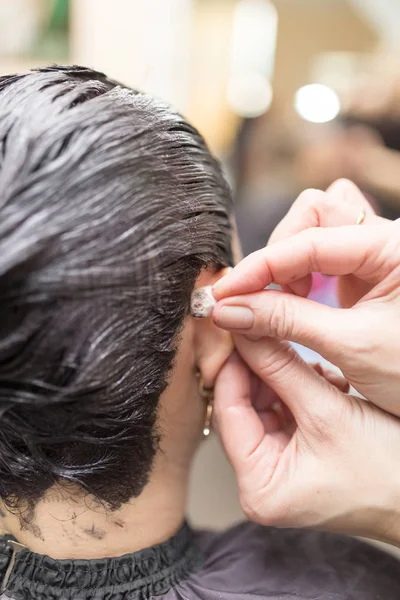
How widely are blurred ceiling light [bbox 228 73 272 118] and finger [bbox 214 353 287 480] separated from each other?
4.00ft

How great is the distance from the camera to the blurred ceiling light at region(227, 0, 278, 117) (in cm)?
171

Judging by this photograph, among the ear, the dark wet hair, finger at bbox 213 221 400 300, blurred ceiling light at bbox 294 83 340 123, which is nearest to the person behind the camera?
the dark wet hair

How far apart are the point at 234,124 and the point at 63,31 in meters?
0.57

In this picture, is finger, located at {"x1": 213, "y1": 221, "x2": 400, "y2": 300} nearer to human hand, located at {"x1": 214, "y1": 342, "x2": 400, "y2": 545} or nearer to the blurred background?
human hand, located at {"x1": 214, "y1": 342, "x2": 400, "y2": 545}

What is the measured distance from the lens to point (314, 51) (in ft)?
5.58

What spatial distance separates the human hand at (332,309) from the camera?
627 millimetres

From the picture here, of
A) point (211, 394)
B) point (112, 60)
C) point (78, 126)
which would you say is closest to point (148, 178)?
point (78, 126)

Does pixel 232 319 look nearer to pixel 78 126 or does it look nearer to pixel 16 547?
pixel 78 126

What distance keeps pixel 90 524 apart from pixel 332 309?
0.39 meters

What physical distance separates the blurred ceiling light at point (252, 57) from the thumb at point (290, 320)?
1.27 meters

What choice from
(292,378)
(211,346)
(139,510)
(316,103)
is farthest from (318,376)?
(316,103)

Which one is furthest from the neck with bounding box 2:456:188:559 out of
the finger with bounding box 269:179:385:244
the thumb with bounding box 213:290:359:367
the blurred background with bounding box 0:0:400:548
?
the blurred background with bounding box 0:0:400:548

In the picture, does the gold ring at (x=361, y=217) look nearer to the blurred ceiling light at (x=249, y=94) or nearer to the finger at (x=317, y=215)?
the finger at (x=317, y=215)

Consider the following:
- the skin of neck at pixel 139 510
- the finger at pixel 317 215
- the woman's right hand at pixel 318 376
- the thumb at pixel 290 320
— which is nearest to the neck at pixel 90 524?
the skin of neck at pixel 139 510
